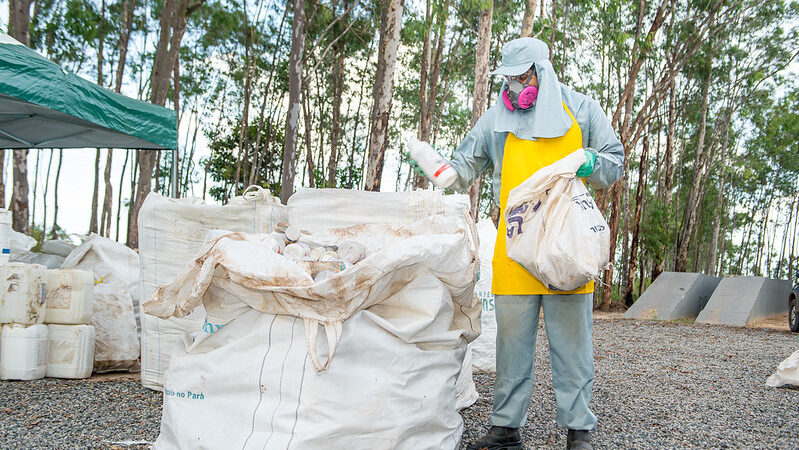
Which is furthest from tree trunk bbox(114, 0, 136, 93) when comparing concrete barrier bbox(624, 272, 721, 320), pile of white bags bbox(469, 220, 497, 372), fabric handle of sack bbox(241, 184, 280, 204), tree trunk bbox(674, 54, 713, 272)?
tree trunk bbox(674, 54, 713, 272)

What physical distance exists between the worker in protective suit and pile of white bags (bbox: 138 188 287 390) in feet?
4.80

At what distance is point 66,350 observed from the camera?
376 cm

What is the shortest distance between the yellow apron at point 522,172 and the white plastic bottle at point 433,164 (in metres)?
0.24

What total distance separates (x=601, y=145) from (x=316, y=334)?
1431 mm

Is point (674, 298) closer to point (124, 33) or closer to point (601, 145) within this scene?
point (601, 145)

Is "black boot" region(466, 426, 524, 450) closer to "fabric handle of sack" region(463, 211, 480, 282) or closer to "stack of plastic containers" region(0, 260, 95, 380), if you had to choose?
"fabric handle of sack" region(463, 211, 480, 282)

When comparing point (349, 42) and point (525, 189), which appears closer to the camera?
point (525, 189)

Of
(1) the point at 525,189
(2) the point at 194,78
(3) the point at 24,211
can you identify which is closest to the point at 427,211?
(1) the point at 525,189

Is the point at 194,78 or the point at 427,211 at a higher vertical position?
the point at 194,78

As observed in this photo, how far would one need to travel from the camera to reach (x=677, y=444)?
272 cm

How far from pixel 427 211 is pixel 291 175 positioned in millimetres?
6504

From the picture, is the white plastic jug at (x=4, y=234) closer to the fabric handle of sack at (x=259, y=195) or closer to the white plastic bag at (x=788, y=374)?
the fabric handle of sack at (x=259, y=195)

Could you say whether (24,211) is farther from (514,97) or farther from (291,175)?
(514,97)

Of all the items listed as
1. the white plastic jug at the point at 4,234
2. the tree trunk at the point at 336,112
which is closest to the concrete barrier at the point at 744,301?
the tree trunk at the point at 336,112
